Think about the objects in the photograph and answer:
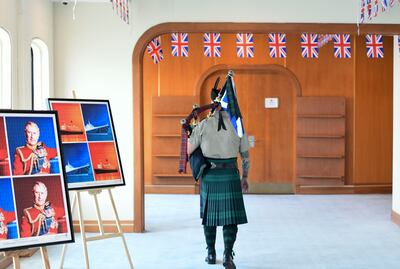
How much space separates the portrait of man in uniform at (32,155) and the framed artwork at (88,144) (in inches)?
39.2

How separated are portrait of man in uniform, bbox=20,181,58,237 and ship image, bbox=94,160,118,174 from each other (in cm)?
128

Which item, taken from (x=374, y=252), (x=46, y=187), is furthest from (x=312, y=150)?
(x=46, y=187)

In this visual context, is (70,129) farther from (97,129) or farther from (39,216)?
(39,216)

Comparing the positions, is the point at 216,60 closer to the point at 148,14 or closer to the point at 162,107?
the point at 162,107

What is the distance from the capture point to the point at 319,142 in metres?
10.2

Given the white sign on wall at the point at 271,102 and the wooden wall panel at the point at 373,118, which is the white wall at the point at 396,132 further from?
the white sign on wall at the point at 271,102

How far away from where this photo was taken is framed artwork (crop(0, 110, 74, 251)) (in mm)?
3018

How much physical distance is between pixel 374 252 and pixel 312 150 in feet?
15.2

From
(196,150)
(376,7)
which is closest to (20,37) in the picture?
(196,150)

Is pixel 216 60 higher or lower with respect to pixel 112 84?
higher

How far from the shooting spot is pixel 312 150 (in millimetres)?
10234

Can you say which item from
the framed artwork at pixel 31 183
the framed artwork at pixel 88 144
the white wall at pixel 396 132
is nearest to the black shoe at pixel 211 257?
the framed artwork at pixel 88 144

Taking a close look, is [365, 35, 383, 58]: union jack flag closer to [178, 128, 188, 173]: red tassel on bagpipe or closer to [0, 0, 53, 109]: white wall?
[178, 128, 188, 173]: red tassel on bagpipe

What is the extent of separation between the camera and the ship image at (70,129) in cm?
436
